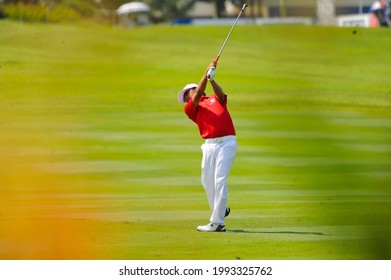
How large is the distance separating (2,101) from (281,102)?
7015mm

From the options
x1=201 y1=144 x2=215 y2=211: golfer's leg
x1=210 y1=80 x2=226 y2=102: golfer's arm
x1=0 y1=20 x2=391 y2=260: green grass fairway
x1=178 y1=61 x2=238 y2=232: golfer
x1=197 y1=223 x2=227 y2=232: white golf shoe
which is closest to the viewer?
x1=0 y1=20 x2=391 y2=260: green grass fairway

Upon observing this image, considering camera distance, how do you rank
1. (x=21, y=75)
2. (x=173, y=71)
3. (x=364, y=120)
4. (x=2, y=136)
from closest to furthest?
(x=2, y=136) → (x=364, y=120) → (x=21, y=75) → (x=173, y=71)

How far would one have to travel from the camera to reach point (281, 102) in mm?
22984

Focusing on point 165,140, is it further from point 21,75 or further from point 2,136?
point 21,75

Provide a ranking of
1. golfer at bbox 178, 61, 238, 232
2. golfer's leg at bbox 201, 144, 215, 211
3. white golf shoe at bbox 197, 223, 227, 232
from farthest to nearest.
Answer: white golf shoe at bbox 197, 223, 227, 232
golfer's leg at bbox 201, 144, 215, 211
golfer at bbox 178, 61, 238, 232

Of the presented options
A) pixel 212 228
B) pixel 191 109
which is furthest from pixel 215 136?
pixel 212 228

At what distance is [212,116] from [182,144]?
9919mm

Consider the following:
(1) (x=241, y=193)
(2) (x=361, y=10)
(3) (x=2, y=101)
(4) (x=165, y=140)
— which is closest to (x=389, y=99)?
(2) (x=361, y=10)

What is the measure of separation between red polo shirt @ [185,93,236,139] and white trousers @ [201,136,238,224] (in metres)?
0.06

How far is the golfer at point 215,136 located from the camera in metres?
7.27

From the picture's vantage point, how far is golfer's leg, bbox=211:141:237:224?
7.34m

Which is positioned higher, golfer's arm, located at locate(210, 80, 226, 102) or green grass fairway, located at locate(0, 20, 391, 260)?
golfer's arm, located at locate(210, 80, 226, 102)

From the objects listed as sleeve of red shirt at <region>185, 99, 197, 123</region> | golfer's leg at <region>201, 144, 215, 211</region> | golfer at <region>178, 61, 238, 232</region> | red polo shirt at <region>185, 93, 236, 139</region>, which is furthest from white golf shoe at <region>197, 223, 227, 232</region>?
sleeve of red shirt at <region>185, 99, 197, 123</region>

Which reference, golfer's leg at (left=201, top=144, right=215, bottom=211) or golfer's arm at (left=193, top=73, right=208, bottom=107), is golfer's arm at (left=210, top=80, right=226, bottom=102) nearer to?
golfer's arm at (left=193, top=73, right=208, bottom=107)
